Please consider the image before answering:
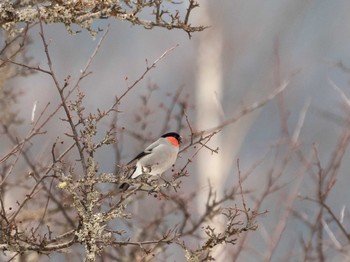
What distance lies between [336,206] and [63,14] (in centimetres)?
1354

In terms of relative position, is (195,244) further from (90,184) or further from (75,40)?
(75,40)

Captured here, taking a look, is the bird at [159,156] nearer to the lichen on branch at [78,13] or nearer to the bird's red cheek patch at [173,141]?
the bird's red cheek patch at [173,141]

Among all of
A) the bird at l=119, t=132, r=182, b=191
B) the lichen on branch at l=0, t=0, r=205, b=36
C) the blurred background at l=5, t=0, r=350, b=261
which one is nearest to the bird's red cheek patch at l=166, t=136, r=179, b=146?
the bird at l=119, t=132, r=182, b=191

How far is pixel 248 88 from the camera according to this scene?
8992 millimetres

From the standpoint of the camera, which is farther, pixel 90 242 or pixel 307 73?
pixel 307 73

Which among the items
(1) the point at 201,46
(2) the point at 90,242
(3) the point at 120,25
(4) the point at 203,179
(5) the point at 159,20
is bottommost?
(2) the point at 90,242

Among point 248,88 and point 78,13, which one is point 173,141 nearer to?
point 78,13

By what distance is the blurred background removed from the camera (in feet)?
20.2

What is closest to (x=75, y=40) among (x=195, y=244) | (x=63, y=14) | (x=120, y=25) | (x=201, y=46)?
(x=120, y=25)

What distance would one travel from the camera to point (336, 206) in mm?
16141

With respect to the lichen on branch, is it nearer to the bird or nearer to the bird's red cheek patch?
the bird

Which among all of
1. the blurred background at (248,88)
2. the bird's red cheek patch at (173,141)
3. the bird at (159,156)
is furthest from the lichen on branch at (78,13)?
the bird's red cheek patch at (173,141)

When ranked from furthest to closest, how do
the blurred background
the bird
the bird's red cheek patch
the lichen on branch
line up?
1. the blurred background
2. the bird's red cheek patch
3. the bird
4. the lichen on branch

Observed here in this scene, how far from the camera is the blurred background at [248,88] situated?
6.15 meters
